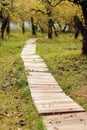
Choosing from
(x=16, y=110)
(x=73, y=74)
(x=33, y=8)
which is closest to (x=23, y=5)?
(x=33, y=8)

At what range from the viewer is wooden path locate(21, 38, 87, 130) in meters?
7.49

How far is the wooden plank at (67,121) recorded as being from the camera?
726 cm

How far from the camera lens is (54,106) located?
8.81 m

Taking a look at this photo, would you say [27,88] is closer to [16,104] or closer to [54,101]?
[16,104]

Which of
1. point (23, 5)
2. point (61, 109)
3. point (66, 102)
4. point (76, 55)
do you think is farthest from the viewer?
point (23, 5)

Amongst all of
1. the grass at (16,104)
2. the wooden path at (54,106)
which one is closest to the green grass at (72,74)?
the wooden path at (54,106)

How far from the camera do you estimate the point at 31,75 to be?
43.3 ft

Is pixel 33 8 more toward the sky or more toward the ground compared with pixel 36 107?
more toward the sky

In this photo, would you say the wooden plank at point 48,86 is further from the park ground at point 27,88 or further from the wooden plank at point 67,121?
the wooden plank at point 67,121

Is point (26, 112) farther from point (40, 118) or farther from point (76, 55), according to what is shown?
point (76, 55)

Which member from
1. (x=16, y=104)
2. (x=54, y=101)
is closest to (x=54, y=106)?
(x=54, y=101)

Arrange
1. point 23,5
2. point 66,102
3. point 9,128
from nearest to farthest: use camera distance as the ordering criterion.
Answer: point 9,128 → point 66,102 → point 23,5

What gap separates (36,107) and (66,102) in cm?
99

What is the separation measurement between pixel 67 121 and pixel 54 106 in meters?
1.21
